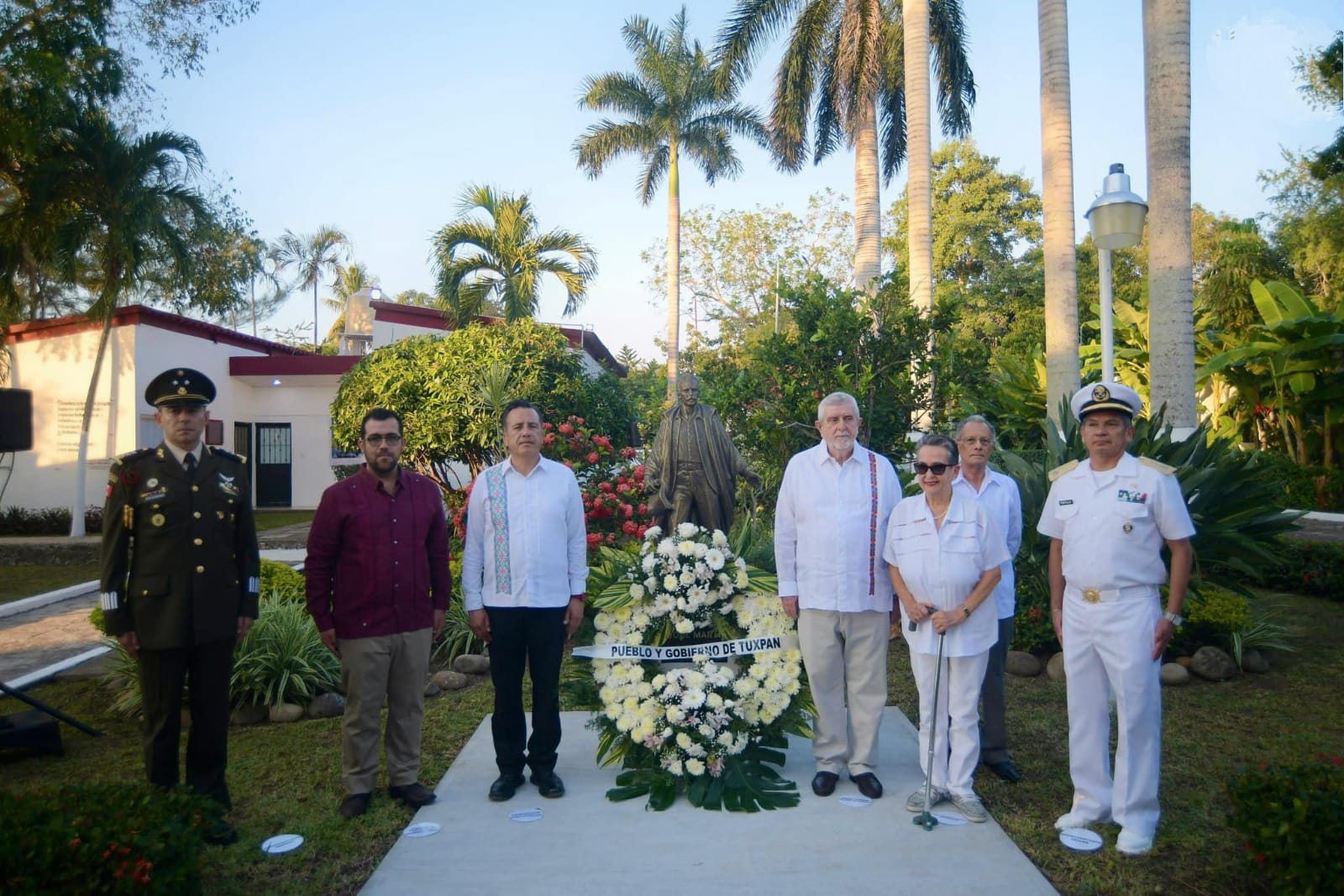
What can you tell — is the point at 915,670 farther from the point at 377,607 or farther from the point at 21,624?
the point at 21,624

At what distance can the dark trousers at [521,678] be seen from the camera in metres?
4.73

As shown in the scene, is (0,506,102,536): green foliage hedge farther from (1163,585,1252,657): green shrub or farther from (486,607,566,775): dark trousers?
(1163,585,1252,657): green shrub

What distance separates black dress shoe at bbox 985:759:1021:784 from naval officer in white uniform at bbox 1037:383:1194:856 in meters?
0.65

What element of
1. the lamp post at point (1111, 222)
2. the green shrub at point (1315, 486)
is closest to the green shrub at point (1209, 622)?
the lamp post at point (1111, 222)

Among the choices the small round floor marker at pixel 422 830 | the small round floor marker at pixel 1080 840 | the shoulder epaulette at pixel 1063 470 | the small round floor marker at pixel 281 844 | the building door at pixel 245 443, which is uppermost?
the building door at pixel 245 443

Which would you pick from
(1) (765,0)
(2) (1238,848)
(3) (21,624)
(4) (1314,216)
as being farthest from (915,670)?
(4) (1314,216)

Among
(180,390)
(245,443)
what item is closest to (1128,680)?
(180,390)

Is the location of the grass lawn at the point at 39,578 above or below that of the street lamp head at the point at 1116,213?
below

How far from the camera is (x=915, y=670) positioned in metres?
4.62

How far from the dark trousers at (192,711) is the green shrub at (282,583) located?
3363mm

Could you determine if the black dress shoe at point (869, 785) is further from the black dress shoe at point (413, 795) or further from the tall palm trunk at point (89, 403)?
the tall palm trunk at point (89, 403)

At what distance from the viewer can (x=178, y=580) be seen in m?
4.19

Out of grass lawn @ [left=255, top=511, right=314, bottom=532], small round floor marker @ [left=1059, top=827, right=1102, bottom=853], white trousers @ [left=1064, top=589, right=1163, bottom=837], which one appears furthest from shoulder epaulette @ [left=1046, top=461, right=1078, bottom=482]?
grass lawn @ [left=255, top=511, right=314, bottom=532]

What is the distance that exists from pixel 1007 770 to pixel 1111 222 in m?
4.30
